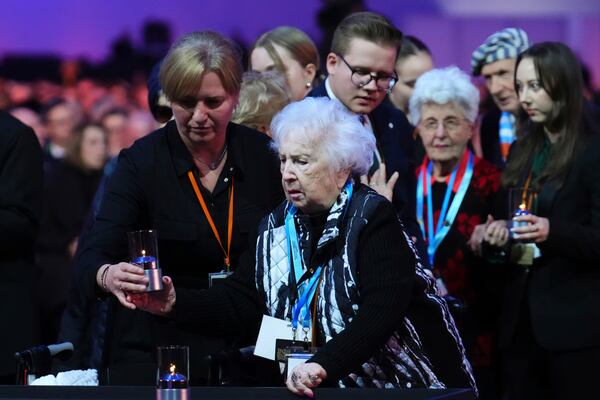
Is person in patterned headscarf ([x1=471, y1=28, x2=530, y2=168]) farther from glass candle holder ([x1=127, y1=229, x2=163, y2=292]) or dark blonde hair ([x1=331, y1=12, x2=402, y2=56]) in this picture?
glass candle holder ([x1=127, y1=229, x2=163, y2=292])

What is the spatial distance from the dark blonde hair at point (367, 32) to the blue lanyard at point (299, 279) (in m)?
1.00

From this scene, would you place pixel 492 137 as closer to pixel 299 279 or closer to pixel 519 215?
pixel 519 215

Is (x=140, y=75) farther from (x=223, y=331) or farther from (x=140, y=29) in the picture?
(x=223, y=331)

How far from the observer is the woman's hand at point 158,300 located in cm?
400

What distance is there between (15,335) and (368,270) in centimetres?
190

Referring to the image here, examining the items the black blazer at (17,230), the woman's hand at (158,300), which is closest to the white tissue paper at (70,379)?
the woman's hand at (158,300)

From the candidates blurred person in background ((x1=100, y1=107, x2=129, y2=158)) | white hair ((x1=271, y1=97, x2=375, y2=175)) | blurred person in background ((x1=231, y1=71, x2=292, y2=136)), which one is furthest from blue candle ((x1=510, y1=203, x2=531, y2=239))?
blurred person in background ((x1=100, y1=107, x2=129, y2=158))

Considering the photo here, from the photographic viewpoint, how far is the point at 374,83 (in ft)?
15.9

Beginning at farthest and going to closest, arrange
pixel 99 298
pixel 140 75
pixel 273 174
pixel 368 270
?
pixel 140 75 < pixel 273 174 < pixel 99 298 < pixel 368 270

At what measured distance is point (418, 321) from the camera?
4078 mm


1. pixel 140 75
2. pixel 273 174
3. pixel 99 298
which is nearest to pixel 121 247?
pixel 99 298

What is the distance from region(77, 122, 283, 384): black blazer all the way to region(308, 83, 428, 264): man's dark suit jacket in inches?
27.7

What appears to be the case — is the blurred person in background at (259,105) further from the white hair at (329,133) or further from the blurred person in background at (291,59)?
the white hair at (329,133)

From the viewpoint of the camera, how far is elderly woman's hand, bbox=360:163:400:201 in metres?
4.71
